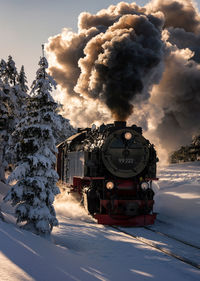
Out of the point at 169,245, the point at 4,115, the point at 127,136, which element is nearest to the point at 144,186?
the point at 127,136

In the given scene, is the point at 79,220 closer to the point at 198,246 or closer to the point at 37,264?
the point at 198,246

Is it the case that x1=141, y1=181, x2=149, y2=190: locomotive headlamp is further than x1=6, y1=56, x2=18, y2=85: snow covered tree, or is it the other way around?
x1=6, y1=56, x2=18, y2=85: snow covered tree

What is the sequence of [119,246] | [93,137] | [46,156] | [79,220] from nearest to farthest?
[119,246] → [46,156] → [79,220] → [93,137]

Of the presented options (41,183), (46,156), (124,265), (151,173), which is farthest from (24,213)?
(151,173)

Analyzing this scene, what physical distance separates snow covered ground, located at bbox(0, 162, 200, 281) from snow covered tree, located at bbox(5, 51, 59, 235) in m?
0.67

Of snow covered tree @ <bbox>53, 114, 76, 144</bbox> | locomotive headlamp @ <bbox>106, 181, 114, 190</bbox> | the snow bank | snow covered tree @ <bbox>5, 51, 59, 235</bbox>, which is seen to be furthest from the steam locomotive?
snow covered tree @ <bbox>5, 51, 59, 235</bbox>

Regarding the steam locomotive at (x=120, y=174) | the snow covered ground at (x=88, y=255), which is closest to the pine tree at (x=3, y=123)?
the steam locomotive at (x=120, y=174)

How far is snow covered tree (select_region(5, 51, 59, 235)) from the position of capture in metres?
8.70

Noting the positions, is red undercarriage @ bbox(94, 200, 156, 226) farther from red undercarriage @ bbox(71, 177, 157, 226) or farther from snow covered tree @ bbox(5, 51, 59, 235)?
snow covered tree @ bbox(5, 51, 59, 235)

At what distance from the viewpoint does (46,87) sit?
952 cm

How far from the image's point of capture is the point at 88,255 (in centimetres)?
730

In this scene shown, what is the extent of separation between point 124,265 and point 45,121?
4.88m

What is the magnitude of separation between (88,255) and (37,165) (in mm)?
3026

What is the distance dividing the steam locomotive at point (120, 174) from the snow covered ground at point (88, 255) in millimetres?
845
